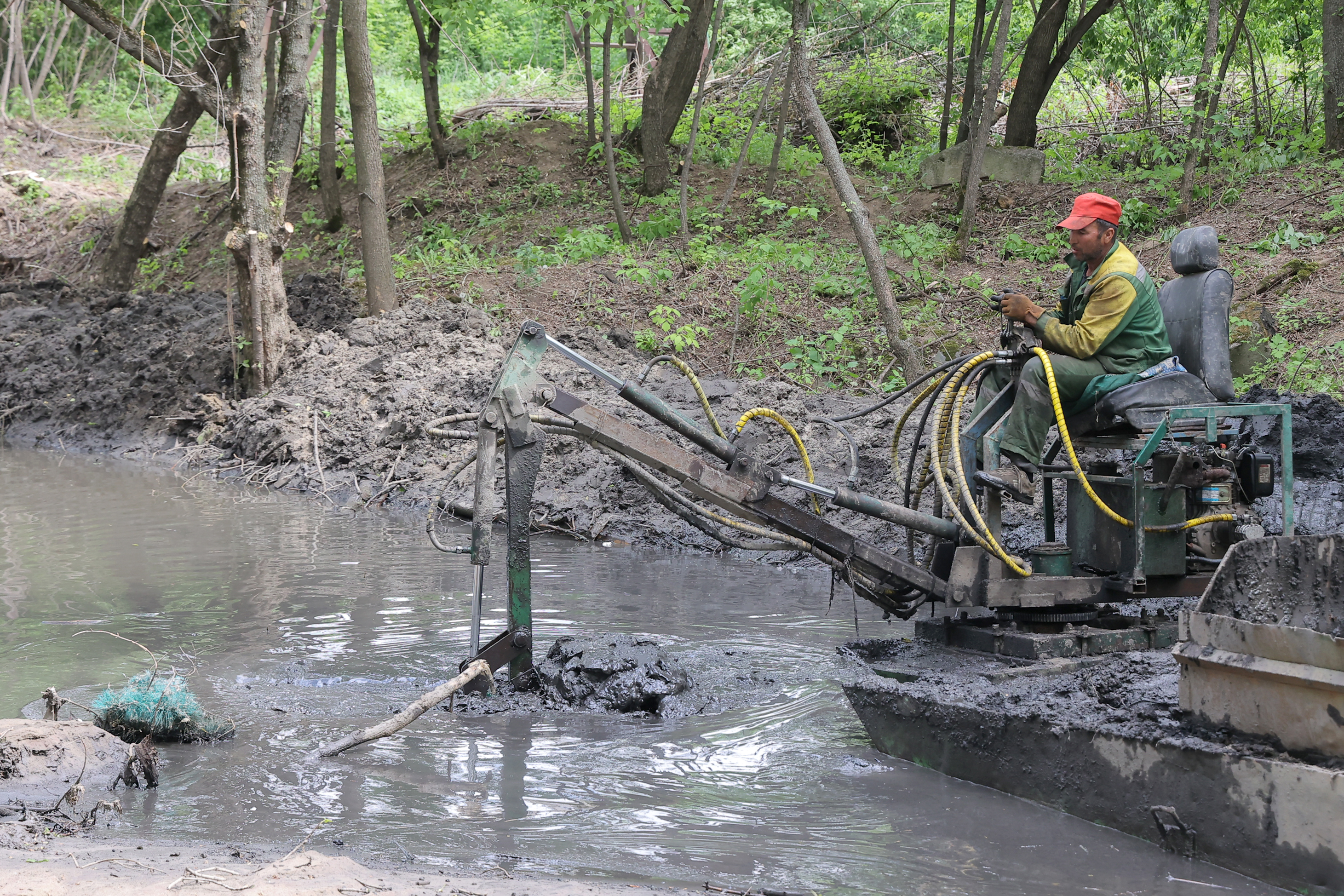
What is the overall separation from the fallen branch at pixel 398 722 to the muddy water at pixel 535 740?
0.10 m

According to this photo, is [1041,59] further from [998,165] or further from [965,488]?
[965,488]

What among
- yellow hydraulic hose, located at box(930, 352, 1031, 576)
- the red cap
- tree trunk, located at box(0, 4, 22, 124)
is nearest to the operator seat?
the red cap

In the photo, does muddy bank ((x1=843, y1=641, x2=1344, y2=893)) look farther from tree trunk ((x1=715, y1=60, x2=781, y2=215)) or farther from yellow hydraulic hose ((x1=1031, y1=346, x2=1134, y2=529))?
tree trunk ((x1=715, y1=60, x2=781, y2=215))

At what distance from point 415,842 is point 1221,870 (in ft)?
9.26

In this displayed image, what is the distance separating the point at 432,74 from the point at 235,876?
17885mm

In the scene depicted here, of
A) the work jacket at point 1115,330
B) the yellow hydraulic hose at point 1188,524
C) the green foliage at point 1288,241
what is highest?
the green foliage at point 1288,241

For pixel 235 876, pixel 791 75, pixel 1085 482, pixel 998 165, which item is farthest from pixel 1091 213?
pixel 791 75

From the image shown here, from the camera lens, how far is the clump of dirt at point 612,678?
230 inches

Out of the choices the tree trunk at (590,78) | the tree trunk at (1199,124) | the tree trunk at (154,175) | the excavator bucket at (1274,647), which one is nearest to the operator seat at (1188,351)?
the excavator bucket at (1274,647)

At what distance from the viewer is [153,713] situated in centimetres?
506

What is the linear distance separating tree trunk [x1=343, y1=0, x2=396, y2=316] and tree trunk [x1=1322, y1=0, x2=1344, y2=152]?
11.9 metres

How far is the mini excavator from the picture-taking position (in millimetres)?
5375

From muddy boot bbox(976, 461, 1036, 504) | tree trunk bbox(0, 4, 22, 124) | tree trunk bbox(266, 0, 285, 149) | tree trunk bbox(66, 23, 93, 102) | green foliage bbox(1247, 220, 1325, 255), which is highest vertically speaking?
tree trunk bbox(66, 23, 93, 102)

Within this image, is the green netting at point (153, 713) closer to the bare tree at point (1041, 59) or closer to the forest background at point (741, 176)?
the forest background at point (741, 176)
